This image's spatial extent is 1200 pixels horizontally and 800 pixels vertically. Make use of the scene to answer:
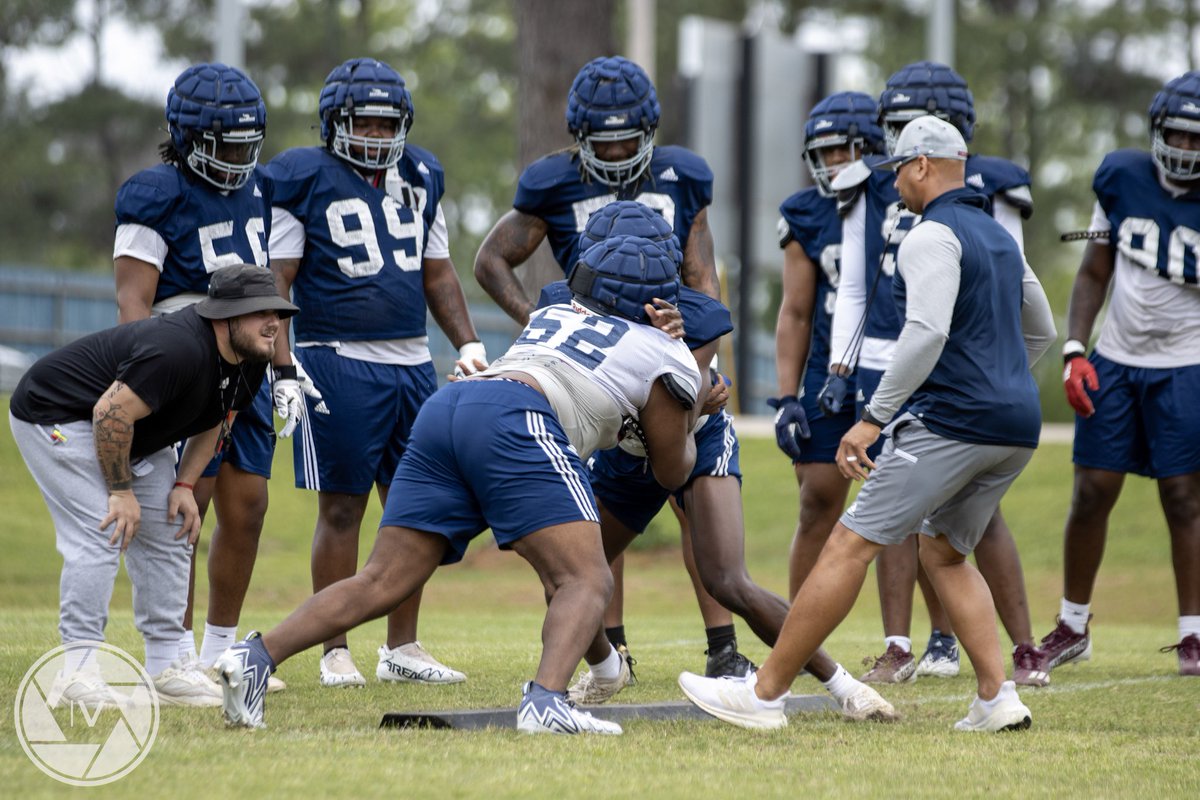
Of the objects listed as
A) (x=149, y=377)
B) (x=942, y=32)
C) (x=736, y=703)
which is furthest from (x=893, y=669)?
(x=942, y=32)

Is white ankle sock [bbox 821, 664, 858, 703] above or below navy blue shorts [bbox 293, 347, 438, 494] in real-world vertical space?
below

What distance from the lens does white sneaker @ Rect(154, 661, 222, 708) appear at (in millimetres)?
5738

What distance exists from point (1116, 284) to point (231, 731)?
15.8 ft

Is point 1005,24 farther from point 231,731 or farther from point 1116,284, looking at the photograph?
point 231,731

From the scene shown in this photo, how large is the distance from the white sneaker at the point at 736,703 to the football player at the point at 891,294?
1599mm

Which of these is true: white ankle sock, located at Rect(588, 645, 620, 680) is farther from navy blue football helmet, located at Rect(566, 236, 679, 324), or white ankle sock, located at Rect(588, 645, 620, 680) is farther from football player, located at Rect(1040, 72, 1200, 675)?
football player, located at Rect(1040, 72, 1200, 675)

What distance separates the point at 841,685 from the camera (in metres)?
5.62

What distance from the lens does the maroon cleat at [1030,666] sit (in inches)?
264

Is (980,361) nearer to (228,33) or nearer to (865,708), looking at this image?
(865,708)

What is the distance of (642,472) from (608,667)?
77 centimetres

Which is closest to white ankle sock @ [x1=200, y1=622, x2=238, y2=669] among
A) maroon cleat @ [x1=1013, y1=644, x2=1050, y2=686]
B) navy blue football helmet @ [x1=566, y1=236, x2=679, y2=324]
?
navy blue football helmet @ [x1=566, y1=236, x2=679, y2=324]

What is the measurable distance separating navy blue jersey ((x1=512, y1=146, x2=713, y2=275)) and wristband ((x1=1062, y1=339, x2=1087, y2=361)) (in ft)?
6.46

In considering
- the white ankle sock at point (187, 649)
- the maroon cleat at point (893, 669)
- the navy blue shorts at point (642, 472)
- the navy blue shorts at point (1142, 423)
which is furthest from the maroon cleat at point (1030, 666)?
the white ankle sock at point (187, 649)

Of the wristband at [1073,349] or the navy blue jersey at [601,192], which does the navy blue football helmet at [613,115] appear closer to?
the navy blue jersey at [601,192]
